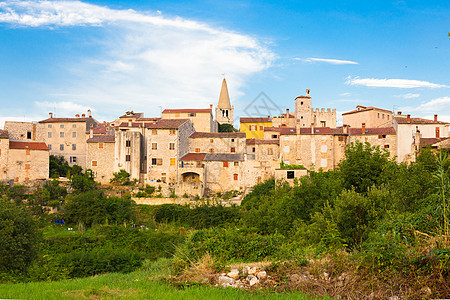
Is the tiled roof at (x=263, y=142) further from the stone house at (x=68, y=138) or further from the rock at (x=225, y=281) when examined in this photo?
the rock at (x=225, y=281)

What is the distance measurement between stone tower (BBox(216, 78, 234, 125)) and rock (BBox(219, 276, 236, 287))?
6650 cm

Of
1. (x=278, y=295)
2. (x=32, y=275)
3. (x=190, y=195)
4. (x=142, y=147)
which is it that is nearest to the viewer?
(x=278, y=295)

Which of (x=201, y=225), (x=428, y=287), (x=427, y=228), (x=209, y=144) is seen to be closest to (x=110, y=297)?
(x=428, y=287)

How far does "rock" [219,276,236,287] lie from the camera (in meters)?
8.00

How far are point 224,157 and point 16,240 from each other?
106ft

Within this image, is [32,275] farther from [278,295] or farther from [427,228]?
[427,228]

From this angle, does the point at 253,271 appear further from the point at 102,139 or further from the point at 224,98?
the point at 224,98

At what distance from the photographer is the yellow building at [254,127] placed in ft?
187

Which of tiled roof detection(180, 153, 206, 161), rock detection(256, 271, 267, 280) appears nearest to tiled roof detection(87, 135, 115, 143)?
tiled roof detection(180, 153, 206, 161)

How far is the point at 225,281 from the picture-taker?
8.08 metres

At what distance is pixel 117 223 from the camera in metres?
33.8

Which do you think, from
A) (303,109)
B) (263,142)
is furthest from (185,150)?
(303,109)

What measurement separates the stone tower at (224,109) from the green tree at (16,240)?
2396 inches

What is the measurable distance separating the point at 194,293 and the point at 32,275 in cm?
1075
